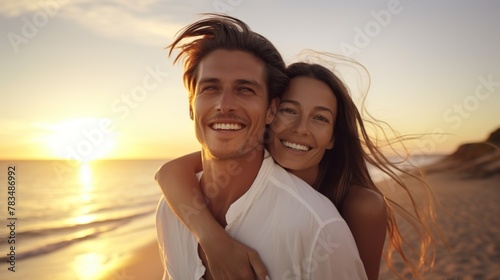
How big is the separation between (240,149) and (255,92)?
38 cm

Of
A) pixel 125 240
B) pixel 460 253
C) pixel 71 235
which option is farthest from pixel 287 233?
pixel 71 235

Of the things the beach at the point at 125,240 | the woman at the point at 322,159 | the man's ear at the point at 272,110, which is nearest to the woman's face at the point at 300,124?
the woman at the point at 322,159

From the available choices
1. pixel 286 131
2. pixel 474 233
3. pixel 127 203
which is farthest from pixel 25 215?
pixel 286 131

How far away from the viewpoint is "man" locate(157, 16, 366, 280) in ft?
8.49

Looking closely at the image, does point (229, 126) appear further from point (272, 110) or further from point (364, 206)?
point (364, 206)

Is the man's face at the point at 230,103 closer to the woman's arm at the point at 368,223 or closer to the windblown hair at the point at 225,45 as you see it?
the windblown hair at the point at 225,45

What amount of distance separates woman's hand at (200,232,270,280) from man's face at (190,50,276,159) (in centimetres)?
55

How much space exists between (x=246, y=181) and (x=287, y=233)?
1.60 ft

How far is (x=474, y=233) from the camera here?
33.2 feet

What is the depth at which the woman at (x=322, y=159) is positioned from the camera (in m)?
3.46

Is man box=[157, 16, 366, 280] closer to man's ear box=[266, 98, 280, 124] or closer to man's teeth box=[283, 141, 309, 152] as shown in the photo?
man's ear box=[266, 98, 280, 124]

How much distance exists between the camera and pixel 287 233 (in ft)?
8.57

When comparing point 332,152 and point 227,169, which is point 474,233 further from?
point 227,169

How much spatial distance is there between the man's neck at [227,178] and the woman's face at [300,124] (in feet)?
1.53
